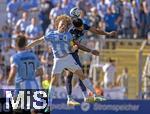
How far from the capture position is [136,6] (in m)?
29.1

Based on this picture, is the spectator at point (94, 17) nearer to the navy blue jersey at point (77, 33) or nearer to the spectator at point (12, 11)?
the spectator at point (12, 11)

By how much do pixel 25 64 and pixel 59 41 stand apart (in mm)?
1188

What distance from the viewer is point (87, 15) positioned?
28094 millimetres

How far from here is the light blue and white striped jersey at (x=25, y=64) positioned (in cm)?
1798

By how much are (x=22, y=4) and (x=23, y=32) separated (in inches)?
88.7

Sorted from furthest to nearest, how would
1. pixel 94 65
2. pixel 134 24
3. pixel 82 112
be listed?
pixel 134 24, pixel 94 65, pixel 82 112

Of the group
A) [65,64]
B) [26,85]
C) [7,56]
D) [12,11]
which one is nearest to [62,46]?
[65,64]

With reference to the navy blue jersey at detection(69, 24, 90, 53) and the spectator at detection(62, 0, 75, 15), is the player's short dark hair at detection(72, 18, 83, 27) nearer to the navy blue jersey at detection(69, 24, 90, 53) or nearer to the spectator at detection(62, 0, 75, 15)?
the navy blue jersey at detection(69, 24, 90, 53)

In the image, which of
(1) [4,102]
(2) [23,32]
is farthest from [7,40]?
(1) [4,102]

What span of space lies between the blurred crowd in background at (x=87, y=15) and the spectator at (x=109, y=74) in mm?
1322

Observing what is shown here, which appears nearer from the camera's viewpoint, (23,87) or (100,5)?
(23,87)

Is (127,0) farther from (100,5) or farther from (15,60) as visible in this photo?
(15,60)

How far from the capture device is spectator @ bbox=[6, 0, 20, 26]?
28656 mm

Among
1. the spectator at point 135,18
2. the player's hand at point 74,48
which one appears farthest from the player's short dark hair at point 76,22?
the spectator at point 135,18
